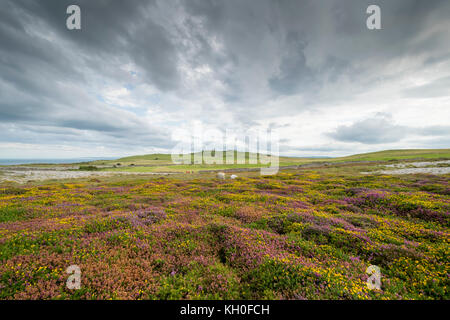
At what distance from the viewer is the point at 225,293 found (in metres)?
5.37

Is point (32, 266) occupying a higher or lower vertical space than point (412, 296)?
higher

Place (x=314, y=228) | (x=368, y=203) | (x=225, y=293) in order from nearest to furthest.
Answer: (x=225, y=293), (x=314, y=228), (x=368, y=203)

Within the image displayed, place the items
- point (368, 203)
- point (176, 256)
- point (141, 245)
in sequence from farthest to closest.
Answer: point (368, 203) → point (141, 245) → point (176, 256)

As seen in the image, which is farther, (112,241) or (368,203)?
(368,203)

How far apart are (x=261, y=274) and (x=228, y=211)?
7490 mm

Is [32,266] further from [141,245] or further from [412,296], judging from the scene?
[412,296]
